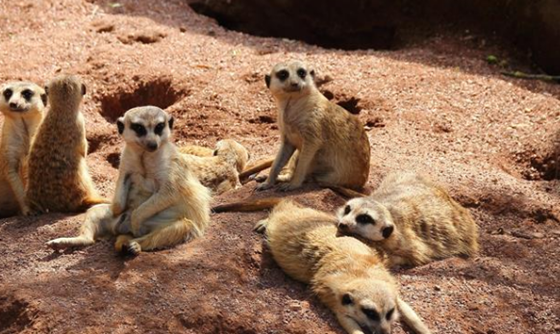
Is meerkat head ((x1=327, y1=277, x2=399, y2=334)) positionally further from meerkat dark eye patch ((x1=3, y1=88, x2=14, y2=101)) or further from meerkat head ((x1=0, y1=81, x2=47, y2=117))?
meerkat dark eye patch ((x1=3, y1=88, x2=14, y2=101))

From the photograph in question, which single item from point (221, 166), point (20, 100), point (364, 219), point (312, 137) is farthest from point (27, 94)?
point (364, 219)

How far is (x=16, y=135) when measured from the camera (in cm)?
554

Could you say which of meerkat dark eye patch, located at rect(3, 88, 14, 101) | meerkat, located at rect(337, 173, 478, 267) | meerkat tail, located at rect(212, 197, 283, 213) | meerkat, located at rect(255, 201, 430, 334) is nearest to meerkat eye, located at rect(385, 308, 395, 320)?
meerkat, located at rect(255, 201, 430, 334)

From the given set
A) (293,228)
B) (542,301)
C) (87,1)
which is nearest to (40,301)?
(293,228)

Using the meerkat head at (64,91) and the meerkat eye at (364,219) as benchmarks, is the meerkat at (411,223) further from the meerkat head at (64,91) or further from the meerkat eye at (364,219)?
the meerkat head at (64,91)

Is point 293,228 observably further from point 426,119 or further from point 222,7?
point 222,7

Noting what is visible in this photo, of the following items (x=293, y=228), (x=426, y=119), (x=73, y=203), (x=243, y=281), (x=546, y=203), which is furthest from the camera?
(x=426, y=119)

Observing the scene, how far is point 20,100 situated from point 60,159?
0.58 metres

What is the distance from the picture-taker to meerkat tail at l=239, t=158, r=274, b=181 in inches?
244

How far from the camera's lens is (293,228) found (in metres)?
4.67

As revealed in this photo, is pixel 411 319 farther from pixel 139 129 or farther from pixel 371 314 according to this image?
pixel 139 129

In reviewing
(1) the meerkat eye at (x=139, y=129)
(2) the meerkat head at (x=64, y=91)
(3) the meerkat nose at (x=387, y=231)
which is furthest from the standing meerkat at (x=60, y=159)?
(3) the meerkat nose at (x=387, y=231)

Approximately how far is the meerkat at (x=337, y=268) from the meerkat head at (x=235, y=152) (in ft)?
3.59

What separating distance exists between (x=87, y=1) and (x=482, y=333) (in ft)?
20.0
